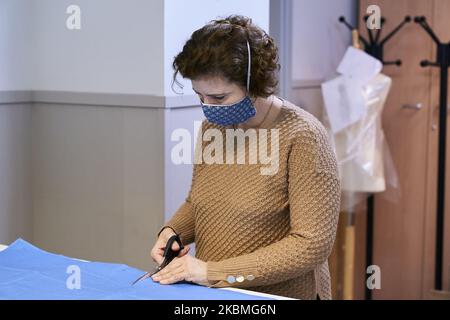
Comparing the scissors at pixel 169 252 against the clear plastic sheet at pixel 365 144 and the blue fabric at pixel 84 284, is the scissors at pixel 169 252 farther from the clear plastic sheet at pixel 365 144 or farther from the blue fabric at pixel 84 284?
the clear plastic sheet at pixel 365 144

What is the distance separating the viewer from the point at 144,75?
100 inches

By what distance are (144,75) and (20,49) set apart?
500mm

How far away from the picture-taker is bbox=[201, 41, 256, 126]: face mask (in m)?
1.63

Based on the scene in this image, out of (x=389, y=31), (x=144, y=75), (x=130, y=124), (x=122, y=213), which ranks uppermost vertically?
(x=389, y=31)

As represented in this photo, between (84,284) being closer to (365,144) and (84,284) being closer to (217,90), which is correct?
(217,90)

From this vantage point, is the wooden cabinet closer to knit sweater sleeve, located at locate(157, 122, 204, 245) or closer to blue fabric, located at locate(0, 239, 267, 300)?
knit sweater sleeve, located at locate(157, 122, 204, 245)

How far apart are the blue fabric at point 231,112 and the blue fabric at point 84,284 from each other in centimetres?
39

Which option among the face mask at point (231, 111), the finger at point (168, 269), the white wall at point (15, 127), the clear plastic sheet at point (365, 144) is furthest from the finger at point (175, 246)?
the clear plastic sheet at point (365, 144)
